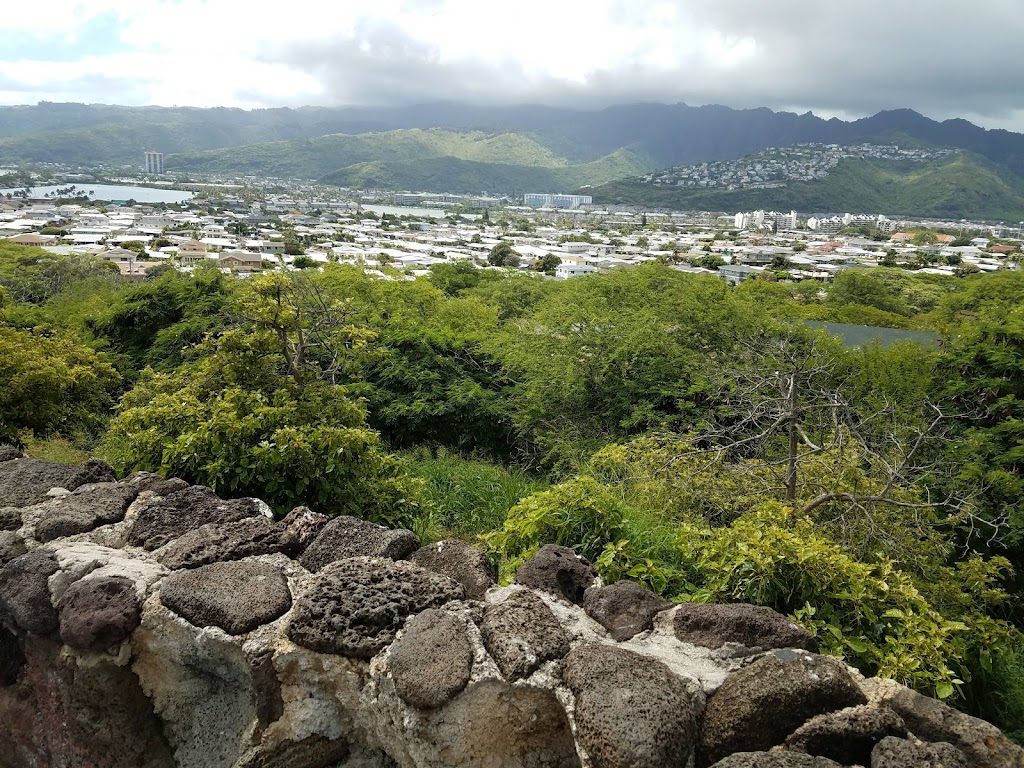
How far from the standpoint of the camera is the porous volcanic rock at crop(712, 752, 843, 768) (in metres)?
1.72

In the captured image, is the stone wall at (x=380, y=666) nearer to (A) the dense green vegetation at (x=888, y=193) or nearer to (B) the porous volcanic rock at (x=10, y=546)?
(B) the porous volcanic rock at (x=10, y=546)

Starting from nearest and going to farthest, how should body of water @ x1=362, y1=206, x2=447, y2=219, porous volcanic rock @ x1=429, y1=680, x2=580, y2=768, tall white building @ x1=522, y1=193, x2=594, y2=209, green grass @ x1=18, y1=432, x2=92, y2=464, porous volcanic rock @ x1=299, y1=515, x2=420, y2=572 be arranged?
1. porous volcanic rock @ x1=429, y1=680, x2=580, y2=768
2. porous volcanic rock @ x1=299, y1=515, x2=420, y2=572
3. green grass @ x1=18, y1=432, x2=92, y2=464
4. body of water @ x1=362, y1=206, x2=447, y2=219
5. tall white building @ x1=522, y1=193, x2=594, y2=209

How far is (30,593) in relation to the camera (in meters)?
2.51

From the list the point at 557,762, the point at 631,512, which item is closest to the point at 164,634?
the point at 557,762

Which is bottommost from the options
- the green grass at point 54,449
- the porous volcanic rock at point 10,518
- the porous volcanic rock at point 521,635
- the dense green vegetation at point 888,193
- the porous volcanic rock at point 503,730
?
the green grass at point 54,449

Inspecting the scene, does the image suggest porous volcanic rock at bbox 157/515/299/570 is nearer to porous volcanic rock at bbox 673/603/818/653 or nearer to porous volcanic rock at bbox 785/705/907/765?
porous volcanic rock at bbox 673/603/818/653

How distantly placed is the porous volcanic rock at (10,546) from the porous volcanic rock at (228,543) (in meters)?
0.59

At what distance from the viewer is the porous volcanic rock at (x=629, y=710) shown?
5.78 feet

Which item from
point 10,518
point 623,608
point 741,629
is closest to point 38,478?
point 10,518

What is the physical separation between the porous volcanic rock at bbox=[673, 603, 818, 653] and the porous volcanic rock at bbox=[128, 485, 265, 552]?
186 cm

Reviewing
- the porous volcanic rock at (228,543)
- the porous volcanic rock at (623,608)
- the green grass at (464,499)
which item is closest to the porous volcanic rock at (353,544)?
the porous volcanic rock at (228,543)

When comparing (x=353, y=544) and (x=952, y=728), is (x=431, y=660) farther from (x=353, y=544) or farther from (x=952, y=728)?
(x=952, y=728)

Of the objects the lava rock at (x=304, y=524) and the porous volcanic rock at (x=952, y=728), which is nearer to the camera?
the porous volcanic rock at (x=952, y=728)

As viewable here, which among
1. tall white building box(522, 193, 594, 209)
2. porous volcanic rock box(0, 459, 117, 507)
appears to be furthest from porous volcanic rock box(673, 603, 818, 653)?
tall white building box(522, 193, 594, 209)
